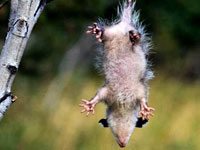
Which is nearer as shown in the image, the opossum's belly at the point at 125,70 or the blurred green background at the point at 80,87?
the opossum's belly at the point at 125,70

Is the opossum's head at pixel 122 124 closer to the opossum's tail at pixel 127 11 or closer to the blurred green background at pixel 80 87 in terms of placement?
the opossum's tail at pixel 127 11

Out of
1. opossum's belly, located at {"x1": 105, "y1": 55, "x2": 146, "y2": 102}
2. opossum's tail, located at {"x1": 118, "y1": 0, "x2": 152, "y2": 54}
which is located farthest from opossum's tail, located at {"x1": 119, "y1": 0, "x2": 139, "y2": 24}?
opossum's belly, located at {"x1": 105, "y1": 55, "x2": 146, "y2": 102}

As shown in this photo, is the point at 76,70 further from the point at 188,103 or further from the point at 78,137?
the point at 78,137

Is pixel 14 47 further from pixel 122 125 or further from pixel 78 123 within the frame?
pixel 78 123

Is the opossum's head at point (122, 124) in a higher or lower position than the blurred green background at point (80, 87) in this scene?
lower

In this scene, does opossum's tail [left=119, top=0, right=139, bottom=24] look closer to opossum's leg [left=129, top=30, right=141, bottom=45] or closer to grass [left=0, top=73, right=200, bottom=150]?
opossum's leg [left=129, top=30, right=141, bottom=45]

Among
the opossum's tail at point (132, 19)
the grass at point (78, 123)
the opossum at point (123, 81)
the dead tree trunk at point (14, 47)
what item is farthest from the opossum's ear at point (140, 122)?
the grass at point (78, 123)

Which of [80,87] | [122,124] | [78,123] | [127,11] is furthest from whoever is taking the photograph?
[80,87]

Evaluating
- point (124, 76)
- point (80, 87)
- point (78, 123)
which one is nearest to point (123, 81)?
point (124, 76)

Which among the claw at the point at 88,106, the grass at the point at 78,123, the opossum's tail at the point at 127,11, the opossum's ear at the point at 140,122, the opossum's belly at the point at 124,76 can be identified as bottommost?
the opossum's ear at the point at 140,122
